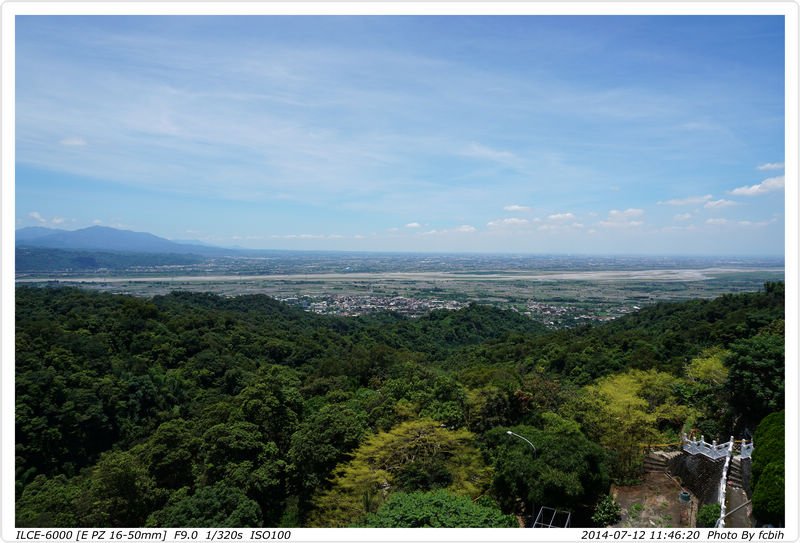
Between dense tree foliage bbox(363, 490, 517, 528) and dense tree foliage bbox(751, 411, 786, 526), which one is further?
dense tree foliage bbox(363, 490, 517, 528)

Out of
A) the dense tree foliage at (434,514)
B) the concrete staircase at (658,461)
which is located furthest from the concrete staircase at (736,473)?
the dense tree foliage at (434,514)

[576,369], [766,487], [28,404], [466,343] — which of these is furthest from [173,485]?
[466,343]

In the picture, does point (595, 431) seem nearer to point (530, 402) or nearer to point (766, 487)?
point (530, 402)

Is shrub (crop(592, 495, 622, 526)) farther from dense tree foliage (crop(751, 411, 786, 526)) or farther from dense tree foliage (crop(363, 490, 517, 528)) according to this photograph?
dense tree foliage (crop(751, 411, 786, 526))

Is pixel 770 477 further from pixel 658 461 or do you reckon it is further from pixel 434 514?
pixel 434 514

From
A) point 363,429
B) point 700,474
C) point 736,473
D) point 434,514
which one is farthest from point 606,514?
point 363,429

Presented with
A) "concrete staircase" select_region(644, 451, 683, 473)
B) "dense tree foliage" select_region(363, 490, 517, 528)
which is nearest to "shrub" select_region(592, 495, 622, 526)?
"dense tree foliage" select_region(363, 490, 517, 528)

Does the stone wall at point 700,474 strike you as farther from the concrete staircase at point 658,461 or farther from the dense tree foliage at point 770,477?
the dense tree foliage at point 770,477

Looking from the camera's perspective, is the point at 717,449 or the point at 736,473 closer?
the point at 736,473
